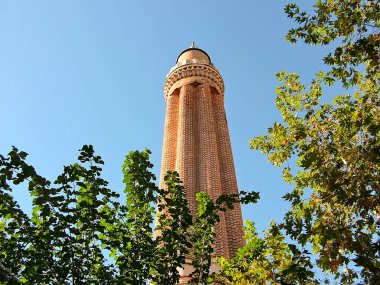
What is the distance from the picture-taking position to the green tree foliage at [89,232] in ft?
17.8

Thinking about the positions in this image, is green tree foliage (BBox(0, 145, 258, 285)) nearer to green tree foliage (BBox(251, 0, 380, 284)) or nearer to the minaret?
green tree foliage (BBox(251, 0, 380, 284))

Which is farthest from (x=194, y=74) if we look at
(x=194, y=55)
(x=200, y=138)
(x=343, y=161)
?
(x=343, y=161)

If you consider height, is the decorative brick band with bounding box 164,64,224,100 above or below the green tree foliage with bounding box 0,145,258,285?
above

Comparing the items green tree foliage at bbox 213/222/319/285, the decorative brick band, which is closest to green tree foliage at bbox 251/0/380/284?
green tree foliage at bbox 213/222/319/285

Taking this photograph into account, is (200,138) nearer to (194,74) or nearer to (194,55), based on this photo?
(194,74)

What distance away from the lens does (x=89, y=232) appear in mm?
5918

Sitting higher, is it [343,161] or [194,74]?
[194,74]

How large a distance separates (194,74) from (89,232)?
12052 mm

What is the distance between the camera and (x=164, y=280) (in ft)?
19.0

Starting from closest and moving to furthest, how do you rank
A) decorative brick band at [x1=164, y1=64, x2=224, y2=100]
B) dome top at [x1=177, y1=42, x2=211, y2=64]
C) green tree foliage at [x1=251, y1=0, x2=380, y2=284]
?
1. green tree foliage at [x1=251, y1=0, x2=380, y2=284]
2. decorative brick band at [x1=164, y1=64, x2=224, y2=100]
3. dome top at [x1=177, y1=42, x2=211, y2=64]

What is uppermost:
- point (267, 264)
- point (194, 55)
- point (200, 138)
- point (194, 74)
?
point (194, 55)

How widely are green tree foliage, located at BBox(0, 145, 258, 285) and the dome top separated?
12.5m

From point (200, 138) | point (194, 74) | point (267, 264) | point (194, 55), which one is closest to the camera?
point (267, 264)

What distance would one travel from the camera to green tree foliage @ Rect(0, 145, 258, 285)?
214 inches
